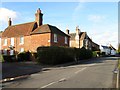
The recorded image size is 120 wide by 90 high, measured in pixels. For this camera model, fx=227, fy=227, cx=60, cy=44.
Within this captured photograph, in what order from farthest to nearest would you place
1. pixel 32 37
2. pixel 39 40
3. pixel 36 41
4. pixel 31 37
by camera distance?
→ pixel 31 37 < pixel 32 37 < pixel 36 41 < pixel 39 40

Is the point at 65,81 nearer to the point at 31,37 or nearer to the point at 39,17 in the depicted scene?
the point at 31,37

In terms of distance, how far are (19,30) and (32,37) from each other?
21.2 feet

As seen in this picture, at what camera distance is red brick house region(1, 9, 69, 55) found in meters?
46.9

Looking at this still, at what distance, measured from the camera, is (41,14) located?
49906 millimetres

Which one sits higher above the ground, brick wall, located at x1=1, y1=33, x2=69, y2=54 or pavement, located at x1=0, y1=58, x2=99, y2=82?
brick wall, located at x1=1, y1=33, x2=69, y2=54

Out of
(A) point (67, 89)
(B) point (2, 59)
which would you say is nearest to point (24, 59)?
(B) point (2, 59)

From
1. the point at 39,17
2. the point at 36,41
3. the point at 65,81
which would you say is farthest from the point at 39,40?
the point at 65,81

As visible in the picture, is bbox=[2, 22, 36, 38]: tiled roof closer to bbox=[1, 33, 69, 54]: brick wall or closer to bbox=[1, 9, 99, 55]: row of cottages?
bbox=[1, 9, 99, 55]: row of cottages

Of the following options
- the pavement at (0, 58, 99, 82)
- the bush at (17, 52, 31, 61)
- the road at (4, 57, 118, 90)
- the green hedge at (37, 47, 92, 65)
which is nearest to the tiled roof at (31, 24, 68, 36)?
the bush at (17, 52, 31, 61)

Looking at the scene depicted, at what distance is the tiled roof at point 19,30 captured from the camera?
50.8m

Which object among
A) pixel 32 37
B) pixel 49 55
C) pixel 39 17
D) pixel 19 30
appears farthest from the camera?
pixel 19 30

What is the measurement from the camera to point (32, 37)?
4881cm

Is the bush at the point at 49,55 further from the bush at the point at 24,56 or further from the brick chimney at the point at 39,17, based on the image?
the brick chimney at the point at 39,17

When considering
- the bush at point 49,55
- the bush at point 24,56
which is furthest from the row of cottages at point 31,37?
the bush at point 49,55
